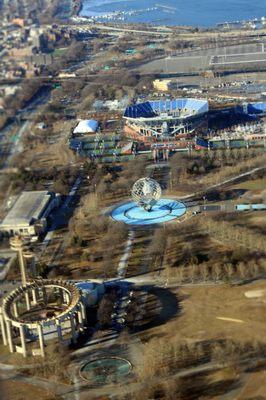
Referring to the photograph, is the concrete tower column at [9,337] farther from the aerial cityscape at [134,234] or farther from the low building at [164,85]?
the low building at [164,85]

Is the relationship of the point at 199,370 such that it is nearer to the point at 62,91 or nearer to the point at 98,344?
the point at 98,344

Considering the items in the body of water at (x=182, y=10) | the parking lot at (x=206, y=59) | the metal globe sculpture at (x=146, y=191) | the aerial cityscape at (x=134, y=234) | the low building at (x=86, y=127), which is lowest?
the aerial cityscape at (x=134, y=234)

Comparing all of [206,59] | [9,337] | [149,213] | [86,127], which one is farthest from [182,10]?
[9,337]

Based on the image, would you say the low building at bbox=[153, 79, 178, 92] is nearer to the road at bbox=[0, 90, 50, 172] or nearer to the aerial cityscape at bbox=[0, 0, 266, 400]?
the aerial cityscape at bbox=[0, 0, 266, 400]

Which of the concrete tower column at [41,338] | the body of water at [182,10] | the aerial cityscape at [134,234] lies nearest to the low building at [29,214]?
the aerial cityscape at [134,234]

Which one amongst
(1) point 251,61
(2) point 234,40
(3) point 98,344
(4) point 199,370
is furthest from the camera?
(2) point 234,40

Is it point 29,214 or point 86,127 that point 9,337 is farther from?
point 86,127

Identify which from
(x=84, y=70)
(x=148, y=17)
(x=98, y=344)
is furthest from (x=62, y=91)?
(x=148, y=17)
